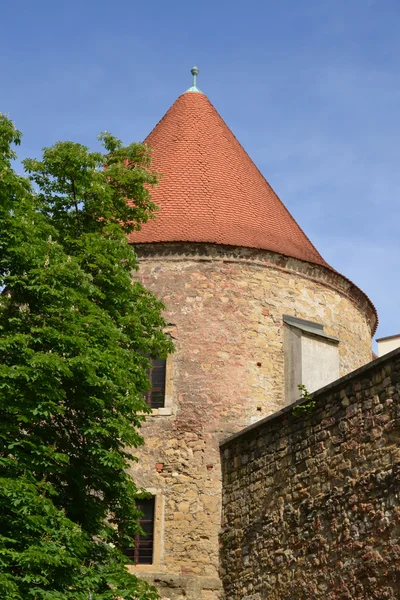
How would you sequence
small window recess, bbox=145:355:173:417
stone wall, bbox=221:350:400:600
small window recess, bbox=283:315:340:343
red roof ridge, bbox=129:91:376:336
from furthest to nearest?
red roof ridge, bbox=129:91:376:336
small window recess, bbox=283:315:340:343
small window recess, bbox=145:355:173:417
stone wall, bbox=221:350:400:600

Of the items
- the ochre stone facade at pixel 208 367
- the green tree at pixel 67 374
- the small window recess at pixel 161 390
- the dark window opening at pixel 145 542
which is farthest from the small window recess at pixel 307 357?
the green tree at pixel 67 374

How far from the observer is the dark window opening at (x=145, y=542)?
44.2 feet

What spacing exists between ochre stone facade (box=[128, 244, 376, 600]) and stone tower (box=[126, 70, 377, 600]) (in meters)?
0.02

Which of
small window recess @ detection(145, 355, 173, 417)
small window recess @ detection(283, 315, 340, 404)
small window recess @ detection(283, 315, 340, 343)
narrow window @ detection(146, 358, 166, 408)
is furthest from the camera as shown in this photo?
small window recess @ detection(283, 315, 340, 343)

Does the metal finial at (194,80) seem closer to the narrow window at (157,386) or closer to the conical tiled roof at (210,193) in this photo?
the conical tiled roof at (210,193)

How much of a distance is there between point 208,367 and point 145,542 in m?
2.83

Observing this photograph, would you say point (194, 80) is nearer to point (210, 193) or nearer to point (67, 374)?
point (210, 193)

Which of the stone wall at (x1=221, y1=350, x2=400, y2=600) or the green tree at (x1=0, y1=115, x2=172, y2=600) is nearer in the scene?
the green tree at (x1=0, y1=115, x2=172, y2=600)

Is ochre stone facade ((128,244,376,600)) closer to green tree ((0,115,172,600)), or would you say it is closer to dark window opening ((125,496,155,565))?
dark window opening ((125,496,155,565))

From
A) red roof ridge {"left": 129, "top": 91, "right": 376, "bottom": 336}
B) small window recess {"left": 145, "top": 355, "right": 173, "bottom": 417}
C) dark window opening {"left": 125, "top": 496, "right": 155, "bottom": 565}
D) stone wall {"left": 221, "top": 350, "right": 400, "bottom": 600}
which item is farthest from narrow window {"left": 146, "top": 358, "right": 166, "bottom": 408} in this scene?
red roof ridge {"left": 129, "top": 91, "right": 376, "bottom": 336}

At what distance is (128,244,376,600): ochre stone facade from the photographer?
43.7 ft

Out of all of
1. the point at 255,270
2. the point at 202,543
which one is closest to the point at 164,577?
the point at 202,543

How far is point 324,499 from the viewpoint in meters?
10.7

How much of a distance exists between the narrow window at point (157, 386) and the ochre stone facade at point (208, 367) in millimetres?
155
